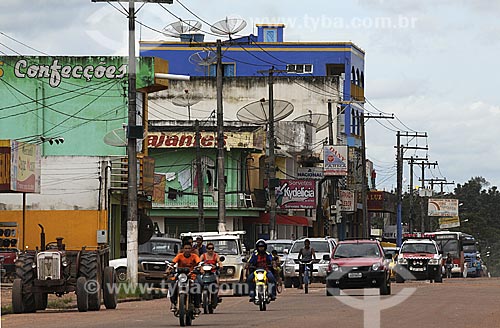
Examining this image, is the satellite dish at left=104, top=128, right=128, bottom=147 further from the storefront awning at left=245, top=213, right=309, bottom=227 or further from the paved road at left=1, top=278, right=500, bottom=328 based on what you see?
the storefront awning at left=245, top=213, right=309, bottom=227

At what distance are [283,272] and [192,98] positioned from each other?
42214 millimetres

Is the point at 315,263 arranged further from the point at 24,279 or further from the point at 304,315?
the point at 304,315

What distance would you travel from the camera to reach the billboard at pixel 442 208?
5172 inches

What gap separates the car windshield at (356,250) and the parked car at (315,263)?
260 inches

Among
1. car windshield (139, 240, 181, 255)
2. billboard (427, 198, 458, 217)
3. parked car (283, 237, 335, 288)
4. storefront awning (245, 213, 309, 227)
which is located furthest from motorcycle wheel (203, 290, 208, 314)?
billboard (427, 198, 458, 217)

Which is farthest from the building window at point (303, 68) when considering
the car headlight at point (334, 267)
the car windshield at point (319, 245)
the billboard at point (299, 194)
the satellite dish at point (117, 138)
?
the car headlight at point (334, 267)

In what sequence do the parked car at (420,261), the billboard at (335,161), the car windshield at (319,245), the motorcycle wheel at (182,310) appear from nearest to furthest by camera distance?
the motorcycle wheel at (182,310), the car windshield at (319,245), the parked car at (420,261), the billboard at (335,161)

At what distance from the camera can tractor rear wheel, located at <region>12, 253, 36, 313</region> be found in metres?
25.2

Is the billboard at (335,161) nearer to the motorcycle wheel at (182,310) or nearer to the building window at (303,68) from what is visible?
the building window at (303,68)

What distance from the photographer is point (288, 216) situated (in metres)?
73.2

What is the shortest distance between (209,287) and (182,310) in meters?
3.02

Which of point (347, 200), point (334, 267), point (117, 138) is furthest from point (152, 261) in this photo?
point (347, 200)

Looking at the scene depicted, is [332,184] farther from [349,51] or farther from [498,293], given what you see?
[498,293]

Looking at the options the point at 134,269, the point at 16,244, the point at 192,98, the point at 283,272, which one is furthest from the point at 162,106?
the point at 134,269
